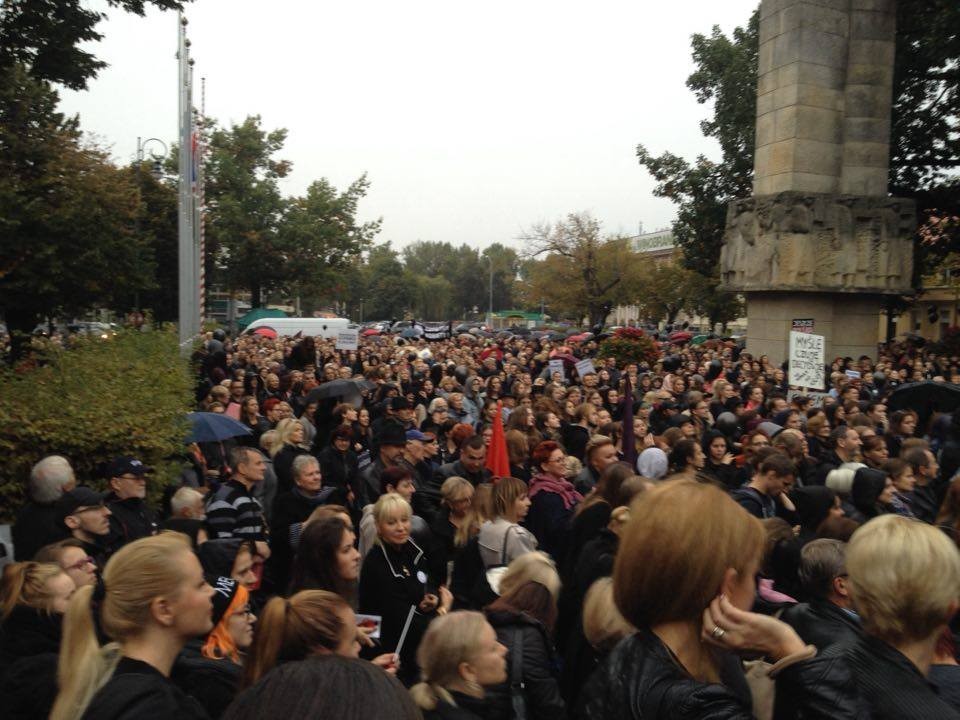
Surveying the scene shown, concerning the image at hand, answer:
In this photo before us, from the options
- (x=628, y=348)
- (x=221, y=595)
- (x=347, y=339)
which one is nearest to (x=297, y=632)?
(x=221, y=595)

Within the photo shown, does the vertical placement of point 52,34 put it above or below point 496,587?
above

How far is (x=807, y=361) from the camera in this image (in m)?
14.6

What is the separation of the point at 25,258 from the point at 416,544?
2384cm

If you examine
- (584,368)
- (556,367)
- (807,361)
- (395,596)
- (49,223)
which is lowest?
(395,596)

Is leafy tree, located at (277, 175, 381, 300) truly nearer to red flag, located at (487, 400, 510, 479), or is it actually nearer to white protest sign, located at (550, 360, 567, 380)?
white protest sign, located at (550, 360, 567, 380)

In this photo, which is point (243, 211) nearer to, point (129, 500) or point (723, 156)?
point (723, 156)

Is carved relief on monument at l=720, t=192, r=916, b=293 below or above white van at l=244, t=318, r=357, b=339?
above

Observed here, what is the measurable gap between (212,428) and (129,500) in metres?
3.42

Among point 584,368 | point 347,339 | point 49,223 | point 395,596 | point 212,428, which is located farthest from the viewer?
point 49,223

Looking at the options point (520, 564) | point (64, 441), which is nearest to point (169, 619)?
point (520, 564)

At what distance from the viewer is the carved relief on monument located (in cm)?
2270

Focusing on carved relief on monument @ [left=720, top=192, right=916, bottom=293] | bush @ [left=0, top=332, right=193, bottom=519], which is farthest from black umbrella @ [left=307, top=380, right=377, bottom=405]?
carved relief on monument @ [left=720, top=192, right=916, bottom=293]

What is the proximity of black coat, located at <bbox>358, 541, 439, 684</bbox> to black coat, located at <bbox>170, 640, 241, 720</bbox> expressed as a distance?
1.57m

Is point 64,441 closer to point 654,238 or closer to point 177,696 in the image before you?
point 177,696
